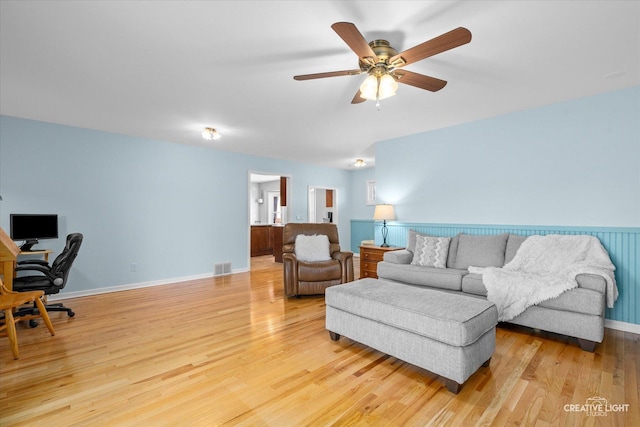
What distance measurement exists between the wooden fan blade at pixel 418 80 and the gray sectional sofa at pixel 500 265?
2.04m

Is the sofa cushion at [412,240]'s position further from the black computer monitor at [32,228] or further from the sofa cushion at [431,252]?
the black computer monitor at [32,228]

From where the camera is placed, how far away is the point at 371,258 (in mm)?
4738

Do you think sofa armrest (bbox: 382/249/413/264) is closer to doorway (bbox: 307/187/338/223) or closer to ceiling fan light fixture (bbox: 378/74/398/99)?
ceiling fan light fixture (bbox: 378/74/398/99)

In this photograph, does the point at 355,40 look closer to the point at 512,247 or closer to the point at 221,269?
the point at 512,247

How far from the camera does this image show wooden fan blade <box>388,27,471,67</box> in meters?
1.63

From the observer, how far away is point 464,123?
13.7 ft

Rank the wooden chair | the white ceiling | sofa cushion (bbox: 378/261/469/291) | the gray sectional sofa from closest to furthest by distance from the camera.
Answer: the white ceiling, the wooden chair, the gray sectional sofa, sofa cushion (bbox: 378/261/469/291)

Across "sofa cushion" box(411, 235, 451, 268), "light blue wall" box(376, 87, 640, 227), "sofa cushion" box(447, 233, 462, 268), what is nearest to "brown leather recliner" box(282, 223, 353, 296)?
"sofa cushion" box(411, 235, 451, 268)

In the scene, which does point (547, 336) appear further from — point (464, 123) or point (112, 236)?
point (112, 236)

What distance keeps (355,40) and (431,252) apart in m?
2.89

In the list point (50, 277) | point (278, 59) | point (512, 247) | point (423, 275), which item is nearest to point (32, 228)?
point (50, 277)

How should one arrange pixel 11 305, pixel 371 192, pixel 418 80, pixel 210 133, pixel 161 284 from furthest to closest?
pixel 371 192
pixel 161 284
pixel 210 133
pixel 11 305
pixel 418 80

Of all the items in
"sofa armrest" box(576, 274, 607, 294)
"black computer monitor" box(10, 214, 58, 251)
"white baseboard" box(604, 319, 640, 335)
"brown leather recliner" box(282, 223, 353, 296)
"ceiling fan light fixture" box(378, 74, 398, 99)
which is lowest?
"white baseboard" box(604, 319, 640, 335)

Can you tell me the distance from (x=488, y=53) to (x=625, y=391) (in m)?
2.57
